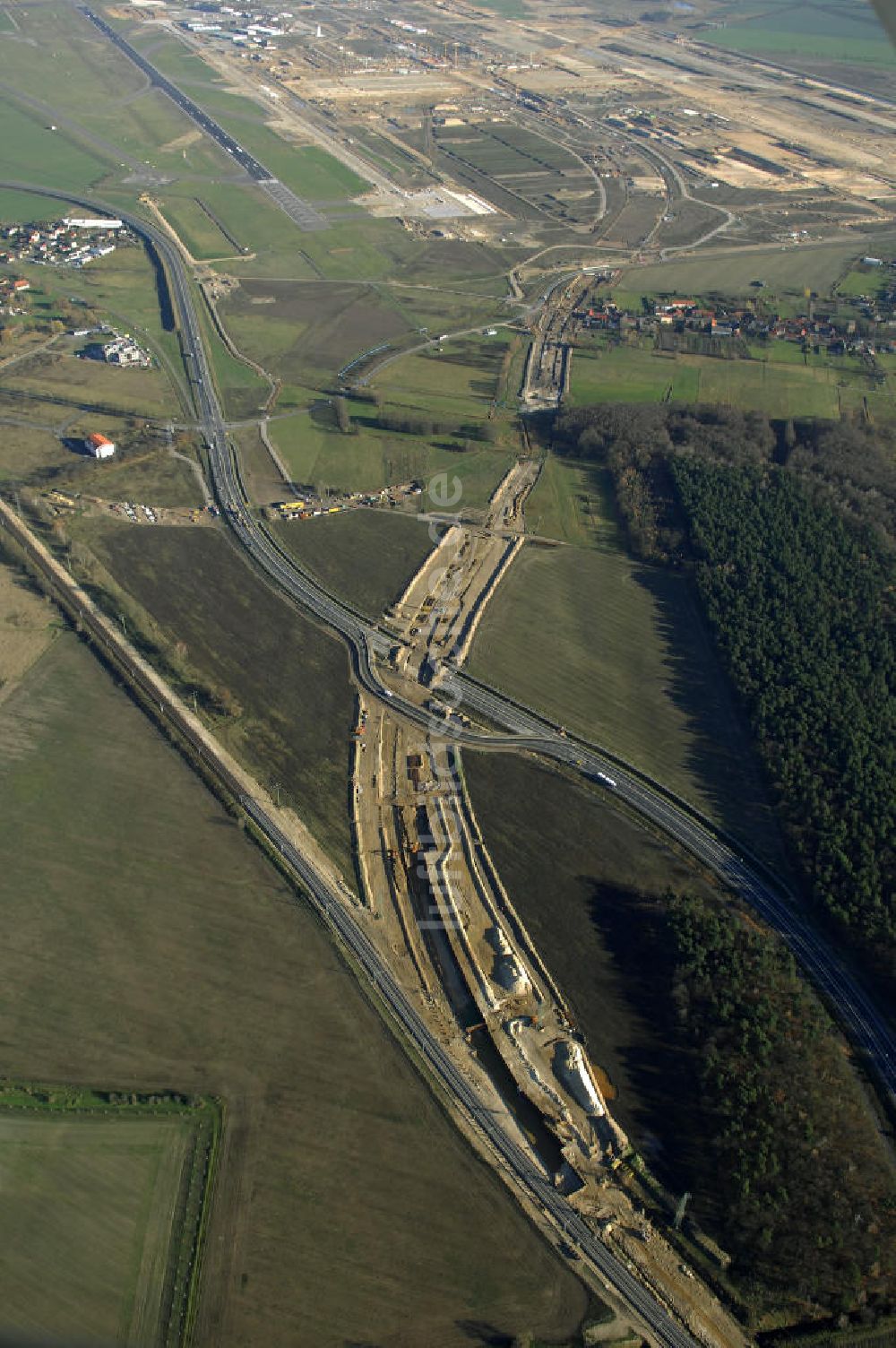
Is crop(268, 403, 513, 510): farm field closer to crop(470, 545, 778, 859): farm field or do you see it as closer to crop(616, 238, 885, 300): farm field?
crop(470, 545, 778, 859): farm field

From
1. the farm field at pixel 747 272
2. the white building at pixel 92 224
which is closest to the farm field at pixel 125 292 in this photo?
the white building at pixel 92 224

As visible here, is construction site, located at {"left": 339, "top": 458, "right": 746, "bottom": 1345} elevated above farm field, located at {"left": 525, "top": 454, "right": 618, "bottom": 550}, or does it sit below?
below

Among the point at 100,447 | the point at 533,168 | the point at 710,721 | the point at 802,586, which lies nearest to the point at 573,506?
the point at 802,586

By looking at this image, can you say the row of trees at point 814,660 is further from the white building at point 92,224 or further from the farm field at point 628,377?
the white building at point 92,224

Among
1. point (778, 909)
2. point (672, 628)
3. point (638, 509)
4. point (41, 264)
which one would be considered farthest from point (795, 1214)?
point (41, 264)

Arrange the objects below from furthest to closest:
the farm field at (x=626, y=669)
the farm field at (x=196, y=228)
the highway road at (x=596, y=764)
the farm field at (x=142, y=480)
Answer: the farm field at (x=196, y=228) < the farm field at (x=142, y=480) < the farm field at (x=626, y=669) < the highway road at (x=596, y=764)

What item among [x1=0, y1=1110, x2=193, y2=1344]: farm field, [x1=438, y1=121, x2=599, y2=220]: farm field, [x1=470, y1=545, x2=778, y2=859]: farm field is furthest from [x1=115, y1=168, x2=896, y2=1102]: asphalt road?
[x1=438, y1=121, x2=599, y2=220]: farm field
